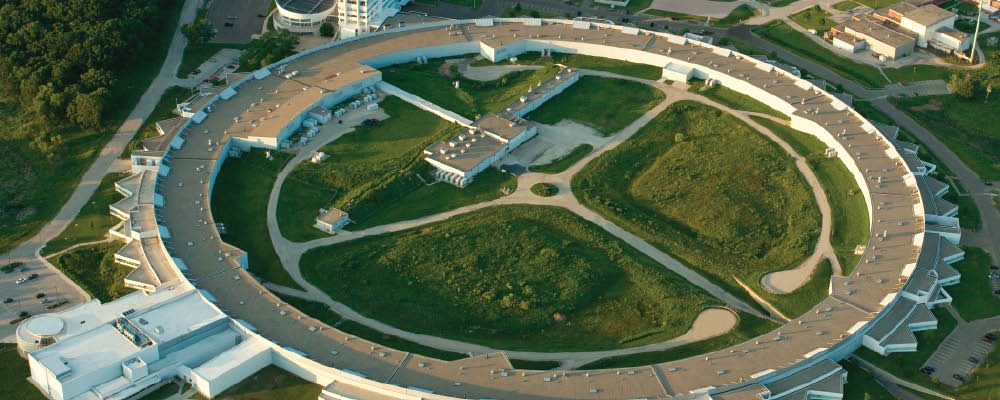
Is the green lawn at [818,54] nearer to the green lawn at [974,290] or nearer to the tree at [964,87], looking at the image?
the tree at [964,87]

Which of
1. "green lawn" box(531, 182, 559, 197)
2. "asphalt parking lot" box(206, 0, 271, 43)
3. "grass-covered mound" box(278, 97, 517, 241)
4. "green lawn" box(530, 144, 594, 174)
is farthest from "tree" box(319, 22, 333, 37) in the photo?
"green lawn" box(531, 182, 559, 197)

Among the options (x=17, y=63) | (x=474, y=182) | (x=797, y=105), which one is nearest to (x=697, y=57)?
(x=797, y=105)

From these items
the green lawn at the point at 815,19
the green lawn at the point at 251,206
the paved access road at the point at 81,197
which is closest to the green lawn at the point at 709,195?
the green lawn at the point at 251,206

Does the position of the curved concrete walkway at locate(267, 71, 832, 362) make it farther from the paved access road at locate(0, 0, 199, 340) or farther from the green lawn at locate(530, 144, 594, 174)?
the paved access road at locate(0, 0, 199, 340)

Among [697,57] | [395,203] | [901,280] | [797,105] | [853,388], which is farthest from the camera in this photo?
[697,57]

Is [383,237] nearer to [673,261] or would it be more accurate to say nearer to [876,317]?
[673,261]
